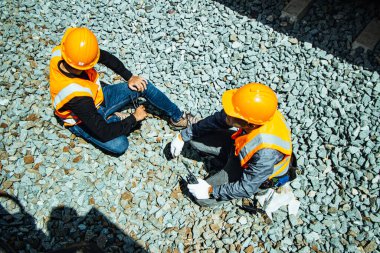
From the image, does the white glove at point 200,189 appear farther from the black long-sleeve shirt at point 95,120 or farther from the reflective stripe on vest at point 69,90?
the reflective stripe on vest at point 69,90

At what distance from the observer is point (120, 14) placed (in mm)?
5656

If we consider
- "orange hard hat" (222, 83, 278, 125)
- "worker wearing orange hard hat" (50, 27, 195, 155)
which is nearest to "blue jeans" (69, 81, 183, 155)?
"worker wearing orange hard hat" (50, 27, 195, 155)

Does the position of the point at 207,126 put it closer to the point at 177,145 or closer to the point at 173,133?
the point at 177,145

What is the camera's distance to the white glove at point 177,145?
13.5 feet

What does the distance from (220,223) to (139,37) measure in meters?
3.01

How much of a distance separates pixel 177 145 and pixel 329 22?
2.97 m

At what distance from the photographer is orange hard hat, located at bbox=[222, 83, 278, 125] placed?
10.1 feet

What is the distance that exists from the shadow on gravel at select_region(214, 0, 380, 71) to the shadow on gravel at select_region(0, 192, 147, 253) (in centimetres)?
357

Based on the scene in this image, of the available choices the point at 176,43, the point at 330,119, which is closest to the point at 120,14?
the point at 176,43

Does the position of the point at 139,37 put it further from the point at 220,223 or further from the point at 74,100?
the point at 220,223

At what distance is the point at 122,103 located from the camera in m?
4.46

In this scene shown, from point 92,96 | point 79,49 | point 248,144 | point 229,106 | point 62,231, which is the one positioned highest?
point 79,49

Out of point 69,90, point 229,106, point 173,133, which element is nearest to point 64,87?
point 69,90

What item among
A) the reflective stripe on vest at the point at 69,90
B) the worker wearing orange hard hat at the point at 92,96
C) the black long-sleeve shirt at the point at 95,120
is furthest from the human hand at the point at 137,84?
the reflective stripe on vest at the point at 69,90
